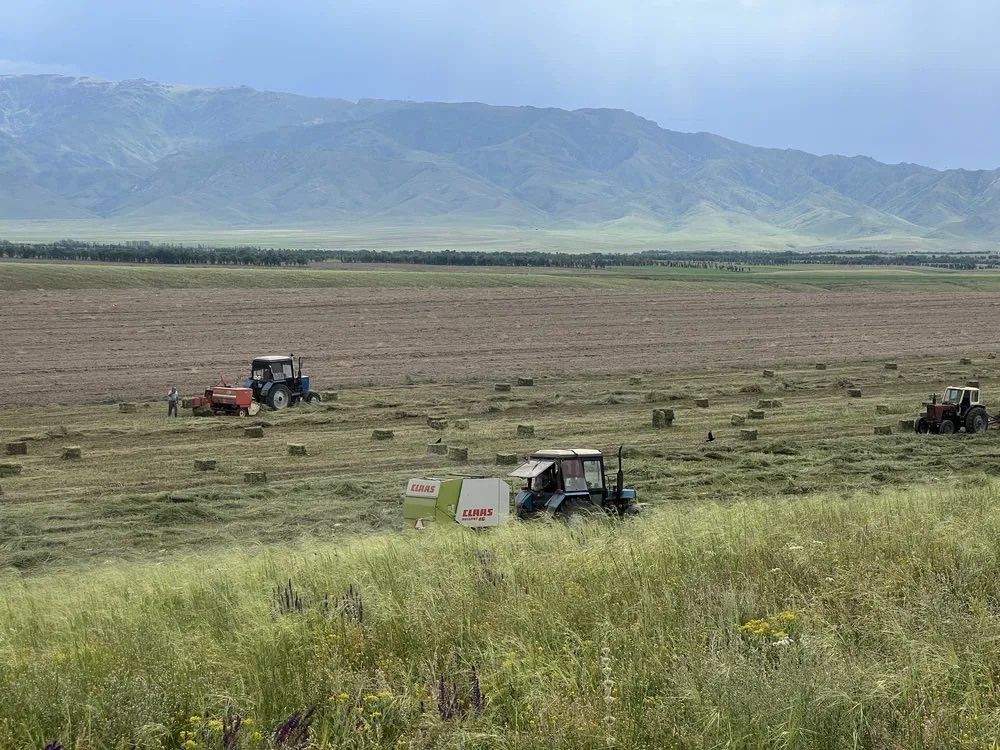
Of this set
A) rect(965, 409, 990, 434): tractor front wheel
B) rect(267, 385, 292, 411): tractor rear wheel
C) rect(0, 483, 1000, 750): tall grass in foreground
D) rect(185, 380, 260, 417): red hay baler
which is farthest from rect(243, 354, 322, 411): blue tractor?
rect(0, 483, 1000, 750): tall grass in foreground

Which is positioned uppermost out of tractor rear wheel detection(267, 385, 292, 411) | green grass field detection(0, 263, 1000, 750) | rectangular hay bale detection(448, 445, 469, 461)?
green grass field detection(0, 263, 1000, 750)

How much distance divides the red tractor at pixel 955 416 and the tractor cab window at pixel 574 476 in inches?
614

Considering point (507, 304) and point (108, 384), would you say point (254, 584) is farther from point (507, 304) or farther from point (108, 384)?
point (507, 304)

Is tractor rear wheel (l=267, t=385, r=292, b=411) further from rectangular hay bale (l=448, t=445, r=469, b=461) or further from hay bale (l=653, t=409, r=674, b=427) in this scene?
hay bale (l=653, t=409, r=674, b=427)

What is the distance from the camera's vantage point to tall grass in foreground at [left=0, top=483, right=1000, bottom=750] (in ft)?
20.5

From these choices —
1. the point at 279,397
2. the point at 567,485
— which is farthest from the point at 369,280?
the point at 567,485

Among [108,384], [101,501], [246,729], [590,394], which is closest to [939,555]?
[246,729]

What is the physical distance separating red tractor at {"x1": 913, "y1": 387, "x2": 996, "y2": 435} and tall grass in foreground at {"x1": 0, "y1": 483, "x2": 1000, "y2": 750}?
22.2 m

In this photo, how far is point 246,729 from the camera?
21.1ft

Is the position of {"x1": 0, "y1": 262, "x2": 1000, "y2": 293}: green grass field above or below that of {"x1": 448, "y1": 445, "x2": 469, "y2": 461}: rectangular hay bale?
above

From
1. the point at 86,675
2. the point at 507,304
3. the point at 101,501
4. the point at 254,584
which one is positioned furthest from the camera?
the point at 507,304

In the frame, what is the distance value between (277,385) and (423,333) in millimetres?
24475

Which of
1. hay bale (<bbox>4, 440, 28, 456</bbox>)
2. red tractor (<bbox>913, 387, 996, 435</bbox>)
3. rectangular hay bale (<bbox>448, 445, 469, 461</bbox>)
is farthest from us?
red tractor (<bbox>913, 387, 996, 435</bbox>)

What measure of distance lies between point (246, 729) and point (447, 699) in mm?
1100
